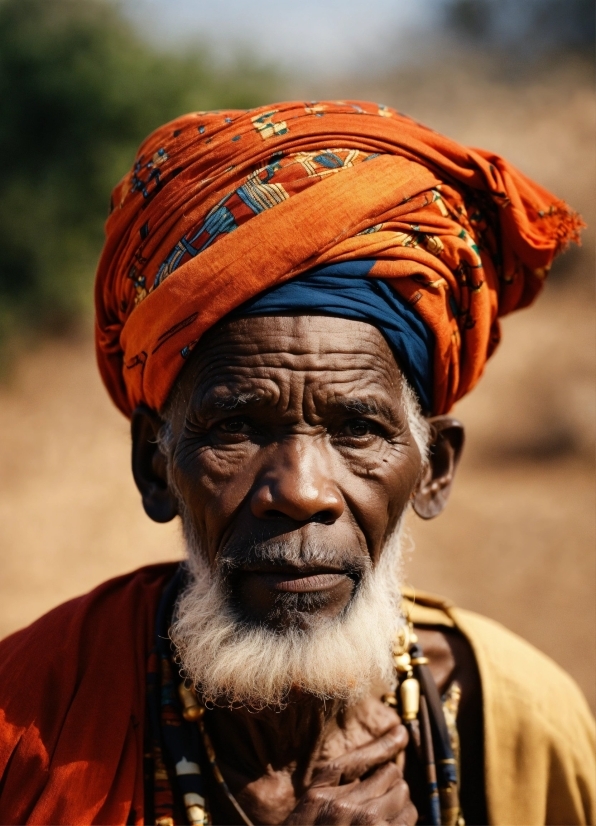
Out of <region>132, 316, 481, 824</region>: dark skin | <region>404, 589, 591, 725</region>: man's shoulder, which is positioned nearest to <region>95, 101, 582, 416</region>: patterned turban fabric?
<region>132, 316, 481, 824</region>: dark skin

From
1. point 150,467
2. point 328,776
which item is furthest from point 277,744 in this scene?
point 150,467

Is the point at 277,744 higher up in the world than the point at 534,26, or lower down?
lower down

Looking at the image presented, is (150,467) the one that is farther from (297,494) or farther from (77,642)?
(297,494)

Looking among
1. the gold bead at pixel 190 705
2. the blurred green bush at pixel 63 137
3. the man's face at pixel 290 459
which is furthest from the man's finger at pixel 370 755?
the blurred green bush at pixel 63 137

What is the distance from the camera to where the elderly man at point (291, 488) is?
2.42 meters

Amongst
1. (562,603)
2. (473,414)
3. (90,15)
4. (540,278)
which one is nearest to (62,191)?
(90,15)

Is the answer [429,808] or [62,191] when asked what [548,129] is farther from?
[429,808]

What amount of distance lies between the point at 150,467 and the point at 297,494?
736 millimetres

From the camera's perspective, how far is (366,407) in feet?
8.21

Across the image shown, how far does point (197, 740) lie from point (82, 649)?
44 centimetres

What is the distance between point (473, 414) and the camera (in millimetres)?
11141

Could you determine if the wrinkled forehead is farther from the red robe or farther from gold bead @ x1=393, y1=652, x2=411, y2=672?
gold bead @ x1=393, y1=652, x2=411, y2=672

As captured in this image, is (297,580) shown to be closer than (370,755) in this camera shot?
Yes

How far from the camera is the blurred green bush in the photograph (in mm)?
11234
